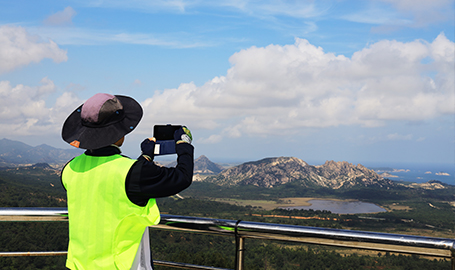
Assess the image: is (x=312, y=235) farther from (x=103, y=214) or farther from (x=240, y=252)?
(x=103, y=214)

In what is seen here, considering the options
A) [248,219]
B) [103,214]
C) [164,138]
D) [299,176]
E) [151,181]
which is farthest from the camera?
[299,176]

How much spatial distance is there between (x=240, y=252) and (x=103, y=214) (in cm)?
107

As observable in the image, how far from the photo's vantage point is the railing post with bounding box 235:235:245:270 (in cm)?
235

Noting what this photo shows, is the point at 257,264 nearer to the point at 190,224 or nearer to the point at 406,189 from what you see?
the point at 190,224

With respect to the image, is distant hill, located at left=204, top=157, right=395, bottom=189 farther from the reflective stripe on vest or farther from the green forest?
Result: the reflective stripe on vest

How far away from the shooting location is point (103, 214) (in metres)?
1.73

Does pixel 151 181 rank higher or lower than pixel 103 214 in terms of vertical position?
higher

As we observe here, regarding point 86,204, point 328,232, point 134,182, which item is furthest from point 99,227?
point 328,232

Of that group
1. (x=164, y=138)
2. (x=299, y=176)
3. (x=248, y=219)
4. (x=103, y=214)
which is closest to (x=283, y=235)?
(x=164, y=138)

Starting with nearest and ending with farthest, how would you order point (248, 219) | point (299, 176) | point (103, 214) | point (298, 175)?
1. point (103, 214)
2. point (248, 219)
3. point (299, 176)
4. point (298, 175)

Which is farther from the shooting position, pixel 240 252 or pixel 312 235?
pixel 240 252

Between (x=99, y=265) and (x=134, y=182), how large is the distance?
53cm

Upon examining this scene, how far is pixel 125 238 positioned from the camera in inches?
70.0

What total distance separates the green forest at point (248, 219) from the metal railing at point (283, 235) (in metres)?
0.11
